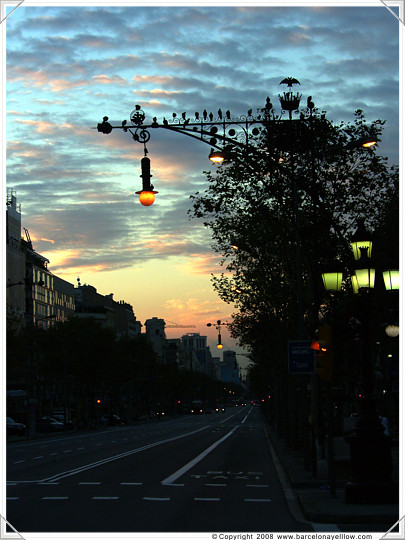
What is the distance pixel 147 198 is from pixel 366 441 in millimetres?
5938

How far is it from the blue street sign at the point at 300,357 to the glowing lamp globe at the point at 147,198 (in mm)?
9986

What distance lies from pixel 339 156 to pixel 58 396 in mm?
115321

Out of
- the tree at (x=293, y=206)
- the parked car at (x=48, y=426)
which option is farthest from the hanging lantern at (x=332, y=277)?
the parked car at (x=48, y=426)

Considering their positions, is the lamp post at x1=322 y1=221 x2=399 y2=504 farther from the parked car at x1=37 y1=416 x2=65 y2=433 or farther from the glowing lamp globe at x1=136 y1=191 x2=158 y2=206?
the parked car at x1=37 y1=416 x2=65 y2=433

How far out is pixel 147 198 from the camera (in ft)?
52.1

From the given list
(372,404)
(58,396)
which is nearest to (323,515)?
(372,404)

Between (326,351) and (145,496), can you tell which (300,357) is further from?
(145,496)

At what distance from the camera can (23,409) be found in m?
108

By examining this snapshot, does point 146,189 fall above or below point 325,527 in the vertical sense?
above

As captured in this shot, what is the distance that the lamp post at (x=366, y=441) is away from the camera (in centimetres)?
1598

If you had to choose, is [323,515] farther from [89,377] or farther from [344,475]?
[89,377]

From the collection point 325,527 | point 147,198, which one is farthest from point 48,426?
point 325,527

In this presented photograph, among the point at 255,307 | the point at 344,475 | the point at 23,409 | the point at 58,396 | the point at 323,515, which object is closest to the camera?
the point at 323,515

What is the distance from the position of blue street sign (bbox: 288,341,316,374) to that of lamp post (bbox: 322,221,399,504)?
7.61 m
